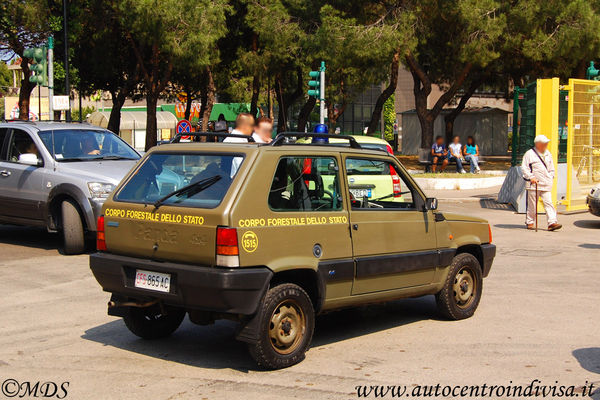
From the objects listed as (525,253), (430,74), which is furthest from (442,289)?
(430,74)

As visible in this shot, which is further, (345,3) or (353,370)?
(345,3)

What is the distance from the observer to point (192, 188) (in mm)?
5914

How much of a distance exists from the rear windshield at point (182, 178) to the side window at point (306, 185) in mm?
371

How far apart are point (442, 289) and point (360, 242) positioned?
4.45 ft

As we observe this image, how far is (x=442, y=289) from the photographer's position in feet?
24.2

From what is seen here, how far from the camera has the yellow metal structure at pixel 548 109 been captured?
55.8 ft

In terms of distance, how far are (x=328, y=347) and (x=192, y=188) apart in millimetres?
1816

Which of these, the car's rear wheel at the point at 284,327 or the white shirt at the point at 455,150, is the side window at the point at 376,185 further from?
the white shirt at the point at 455,150

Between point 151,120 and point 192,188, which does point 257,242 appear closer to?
point 192,188

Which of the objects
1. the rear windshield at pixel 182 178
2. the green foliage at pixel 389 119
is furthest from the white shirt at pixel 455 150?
the green foliage at pixel 389 119

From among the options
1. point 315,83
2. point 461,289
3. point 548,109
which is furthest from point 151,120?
point 461,289

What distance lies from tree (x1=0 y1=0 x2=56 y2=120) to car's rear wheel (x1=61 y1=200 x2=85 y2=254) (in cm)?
2010

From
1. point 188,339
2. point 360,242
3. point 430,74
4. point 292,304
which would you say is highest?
point 430,74

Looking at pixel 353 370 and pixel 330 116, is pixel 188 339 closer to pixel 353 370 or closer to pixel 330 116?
pixel 353 370
